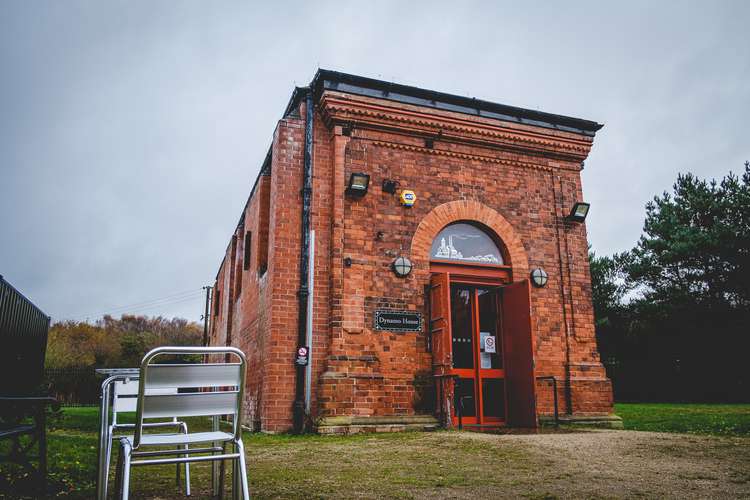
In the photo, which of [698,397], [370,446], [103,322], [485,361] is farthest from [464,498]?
[103,322]

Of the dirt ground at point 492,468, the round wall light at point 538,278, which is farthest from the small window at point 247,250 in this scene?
the round wall light at point 538,278

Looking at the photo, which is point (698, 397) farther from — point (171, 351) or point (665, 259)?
point (171, 351)

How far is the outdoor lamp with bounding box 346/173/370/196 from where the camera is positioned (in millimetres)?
9328

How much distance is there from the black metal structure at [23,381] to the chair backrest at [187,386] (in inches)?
59.3

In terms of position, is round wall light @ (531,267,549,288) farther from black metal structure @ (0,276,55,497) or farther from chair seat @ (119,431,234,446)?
chair seat @ (119,431,234,446)

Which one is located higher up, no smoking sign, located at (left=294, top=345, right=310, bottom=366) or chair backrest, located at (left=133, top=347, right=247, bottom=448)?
no smoking sign, located at (left=294, top=345, right=310, bottom=366)

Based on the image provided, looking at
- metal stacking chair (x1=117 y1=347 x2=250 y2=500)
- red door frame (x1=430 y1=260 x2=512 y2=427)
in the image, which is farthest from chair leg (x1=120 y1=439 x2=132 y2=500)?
red door frame (x1=430 y1=260 x2=512 y2=427)

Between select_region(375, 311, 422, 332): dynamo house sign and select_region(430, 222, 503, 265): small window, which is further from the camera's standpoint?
select_region(430, 222, 503, 265): small window

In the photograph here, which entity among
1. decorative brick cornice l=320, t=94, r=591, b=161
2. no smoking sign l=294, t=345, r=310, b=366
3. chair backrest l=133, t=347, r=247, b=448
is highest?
decorative brick cornice l=320, t=94, r=591, b=161

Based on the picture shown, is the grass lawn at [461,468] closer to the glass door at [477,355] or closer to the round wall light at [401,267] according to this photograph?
the glass door at [477,355]

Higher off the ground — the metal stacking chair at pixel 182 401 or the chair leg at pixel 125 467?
the metal stacking chair at pixel 182 401

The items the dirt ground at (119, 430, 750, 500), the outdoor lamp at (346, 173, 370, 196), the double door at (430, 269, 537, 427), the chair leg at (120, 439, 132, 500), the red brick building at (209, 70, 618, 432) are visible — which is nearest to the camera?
the chair leg at (120, 439, 132, 500)

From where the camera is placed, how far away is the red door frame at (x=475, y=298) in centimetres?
952

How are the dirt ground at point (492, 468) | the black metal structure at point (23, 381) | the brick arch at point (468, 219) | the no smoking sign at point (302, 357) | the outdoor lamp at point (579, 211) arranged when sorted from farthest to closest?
1. the outdoor lamp at point (579, 211)
2. the brick arch at point (468, 219)
3. the no smoking sign at point (302, 357)
4. the dirt ground at point (492, 468)
5. the black metal structure at point (23, 381)
